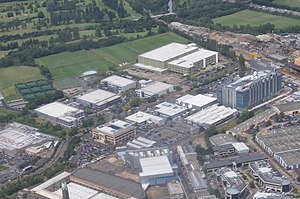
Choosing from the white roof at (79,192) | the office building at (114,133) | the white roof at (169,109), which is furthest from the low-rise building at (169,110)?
the white roof at (79,192)

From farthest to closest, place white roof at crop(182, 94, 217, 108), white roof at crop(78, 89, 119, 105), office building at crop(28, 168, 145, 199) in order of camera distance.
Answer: white roof at crop(78, 89, 119, 105) → white roof at crop(182, 94, 217, 108) → office building at crop(28, 168, 145, 199)

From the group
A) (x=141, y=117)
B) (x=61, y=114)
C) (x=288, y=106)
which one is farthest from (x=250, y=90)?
(x=61, y=114)

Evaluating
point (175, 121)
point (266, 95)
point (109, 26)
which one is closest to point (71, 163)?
point (175, 121)

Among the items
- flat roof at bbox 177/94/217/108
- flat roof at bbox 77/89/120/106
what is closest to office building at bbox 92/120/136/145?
flat roof at bbox 77/89/120/106

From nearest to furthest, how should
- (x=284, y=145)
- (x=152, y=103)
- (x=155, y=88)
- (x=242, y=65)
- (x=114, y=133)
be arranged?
(x=284, y=145)
(x=114, y=133)
(x=152, y=103)
(x=155, y=88)
(x=242, y=65)

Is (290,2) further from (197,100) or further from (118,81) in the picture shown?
(197,100)

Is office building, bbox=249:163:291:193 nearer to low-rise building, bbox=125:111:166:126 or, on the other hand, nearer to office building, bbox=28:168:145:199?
office building, bbox=28:168:145:199

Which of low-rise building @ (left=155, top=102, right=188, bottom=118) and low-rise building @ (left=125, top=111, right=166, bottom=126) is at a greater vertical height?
low-rise building @ (left=155, top=102, right=188, bottom=118)
